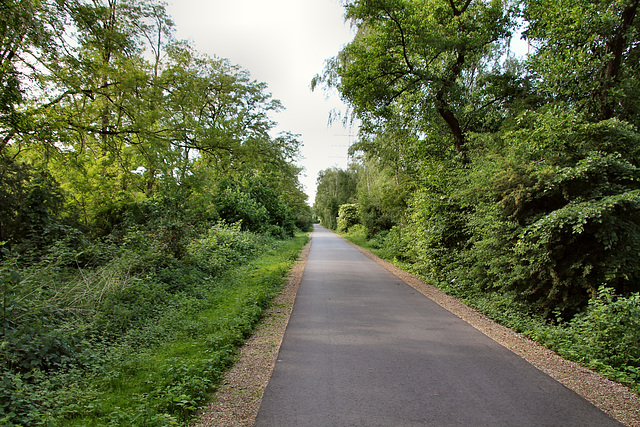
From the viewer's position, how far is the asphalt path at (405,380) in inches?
137

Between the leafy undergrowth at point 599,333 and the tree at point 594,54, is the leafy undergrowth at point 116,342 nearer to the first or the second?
the leafy undergrowth at point 599,333

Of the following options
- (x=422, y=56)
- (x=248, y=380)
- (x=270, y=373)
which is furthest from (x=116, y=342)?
(x=422, y=56)

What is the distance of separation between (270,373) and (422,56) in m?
10.2

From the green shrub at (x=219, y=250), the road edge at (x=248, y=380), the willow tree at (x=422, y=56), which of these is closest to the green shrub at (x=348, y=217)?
the green shrub at (x=219, y=250)

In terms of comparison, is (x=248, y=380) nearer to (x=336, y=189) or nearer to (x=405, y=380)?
(x=405, y=380)

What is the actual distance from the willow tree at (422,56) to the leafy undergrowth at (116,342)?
24.8ft

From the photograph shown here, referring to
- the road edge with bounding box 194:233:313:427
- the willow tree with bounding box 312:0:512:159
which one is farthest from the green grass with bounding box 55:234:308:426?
the willow tree with bounding box 312:0:512:159

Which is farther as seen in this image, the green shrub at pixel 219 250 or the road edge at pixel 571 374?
the green shrub at pixel 219 250

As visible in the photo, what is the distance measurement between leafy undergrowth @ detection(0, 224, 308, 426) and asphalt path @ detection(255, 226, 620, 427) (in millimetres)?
917

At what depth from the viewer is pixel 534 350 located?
5395 mm

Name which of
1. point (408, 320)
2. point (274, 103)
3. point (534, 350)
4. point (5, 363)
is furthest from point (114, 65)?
point (274, 103)

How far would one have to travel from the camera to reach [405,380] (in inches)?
168

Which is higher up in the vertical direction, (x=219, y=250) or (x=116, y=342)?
(x=219, y=250)

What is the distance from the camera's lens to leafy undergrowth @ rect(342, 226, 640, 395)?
4633 mm
